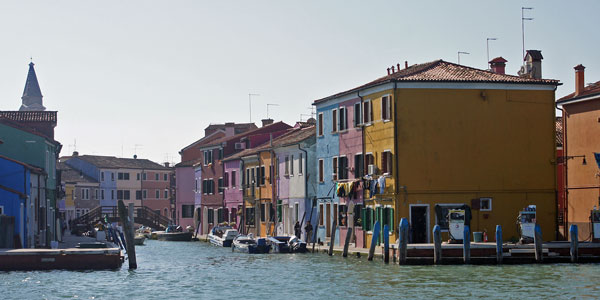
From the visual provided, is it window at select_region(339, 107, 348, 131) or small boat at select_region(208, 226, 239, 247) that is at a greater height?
window at select_region(339, 107, 348, 131)

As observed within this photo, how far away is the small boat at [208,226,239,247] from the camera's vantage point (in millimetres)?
60719

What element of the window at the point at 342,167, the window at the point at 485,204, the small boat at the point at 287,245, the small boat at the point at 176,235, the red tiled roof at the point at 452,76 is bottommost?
the small boat at the point at 176,235

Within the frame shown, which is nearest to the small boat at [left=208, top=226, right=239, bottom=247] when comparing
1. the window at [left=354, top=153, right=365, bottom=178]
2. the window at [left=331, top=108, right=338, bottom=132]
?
the window at [left=331, top=108, right=338, bottom=132]

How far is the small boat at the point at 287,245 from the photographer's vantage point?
4900 centimetres

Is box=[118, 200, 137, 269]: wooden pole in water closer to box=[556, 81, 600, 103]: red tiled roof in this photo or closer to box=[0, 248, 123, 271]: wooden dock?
box=[0, 248, 123, 271]: wooden dock

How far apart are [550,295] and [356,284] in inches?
255

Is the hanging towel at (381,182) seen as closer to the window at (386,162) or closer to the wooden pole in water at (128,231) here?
the window at (386,162)

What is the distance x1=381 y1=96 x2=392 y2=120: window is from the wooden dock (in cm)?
1405

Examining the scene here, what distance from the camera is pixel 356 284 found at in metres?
32.1

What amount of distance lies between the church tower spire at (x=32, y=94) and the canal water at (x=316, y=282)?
82493 millimetres

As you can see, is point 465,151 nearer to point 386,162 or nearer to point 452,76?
point 452,76

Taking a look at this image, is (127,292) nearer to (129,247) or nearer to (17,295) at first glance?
(17,295)

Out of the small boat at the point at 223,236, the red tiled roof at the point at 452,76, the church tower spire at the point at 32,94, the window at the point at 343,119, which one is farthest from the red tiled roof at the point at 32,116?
the church tower spire at the point at 32,94

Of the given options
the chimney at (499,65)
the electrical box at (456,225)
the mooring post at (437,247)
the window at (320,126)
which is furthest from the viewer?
the window at (320,126)
